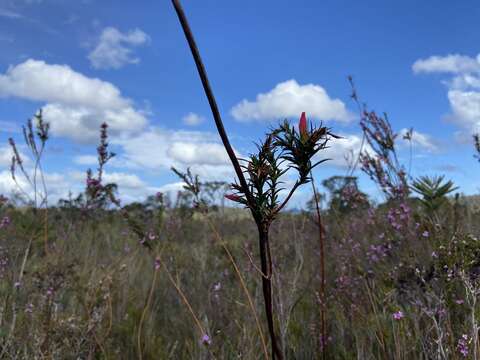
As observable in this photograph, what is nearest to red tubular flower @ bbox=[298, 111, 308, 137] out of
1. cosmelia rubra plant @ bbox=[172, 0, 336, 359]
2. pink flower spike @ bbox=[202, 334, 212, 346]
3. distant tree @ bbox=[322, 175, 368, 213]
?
cosmelia rubra plant @ bbox=[172, 0, 336, 359]

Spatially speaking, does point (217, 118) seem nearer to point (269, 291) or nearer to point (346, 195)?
point (269, 291)

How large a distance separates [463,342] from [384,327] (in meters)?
0.58

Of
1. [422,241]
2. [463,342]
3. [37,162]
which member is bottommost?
[463,342]

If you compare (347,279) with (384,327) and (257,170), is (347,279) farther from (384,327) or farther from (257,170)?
(257,170)

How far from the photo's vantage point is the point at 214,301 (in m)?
3.71

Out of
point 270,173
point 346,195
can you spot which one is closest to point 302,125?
point 270,173

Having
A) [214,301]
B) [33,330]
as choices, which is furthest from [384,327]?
[33,330]

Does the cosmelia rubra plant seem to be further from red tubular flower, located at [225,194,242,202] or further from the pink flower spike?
the pink flower spike

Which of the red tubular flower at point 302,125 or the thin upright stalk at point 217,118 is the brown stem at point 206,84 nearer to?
the thin upright stalk at point 217,118

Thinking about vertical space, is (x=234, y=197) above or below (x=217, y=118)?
below

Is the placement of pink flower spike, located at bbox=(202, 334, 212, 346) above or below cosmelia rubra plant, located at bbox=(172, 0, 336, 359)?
below

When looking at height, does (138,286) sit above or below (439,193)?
below

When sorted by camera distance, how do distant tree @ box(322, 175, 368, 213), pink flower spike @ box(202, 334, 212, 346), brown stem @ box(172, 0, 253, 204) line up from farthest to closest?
distant tree @ box(322, 175, 368, 213), pink flower spike @ box(202, 334, 212, 346), brown stem @ box(172, 0, 253, 204)

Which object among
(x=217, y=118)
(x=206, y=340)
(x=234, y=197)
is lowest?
(x=206, y=340)
